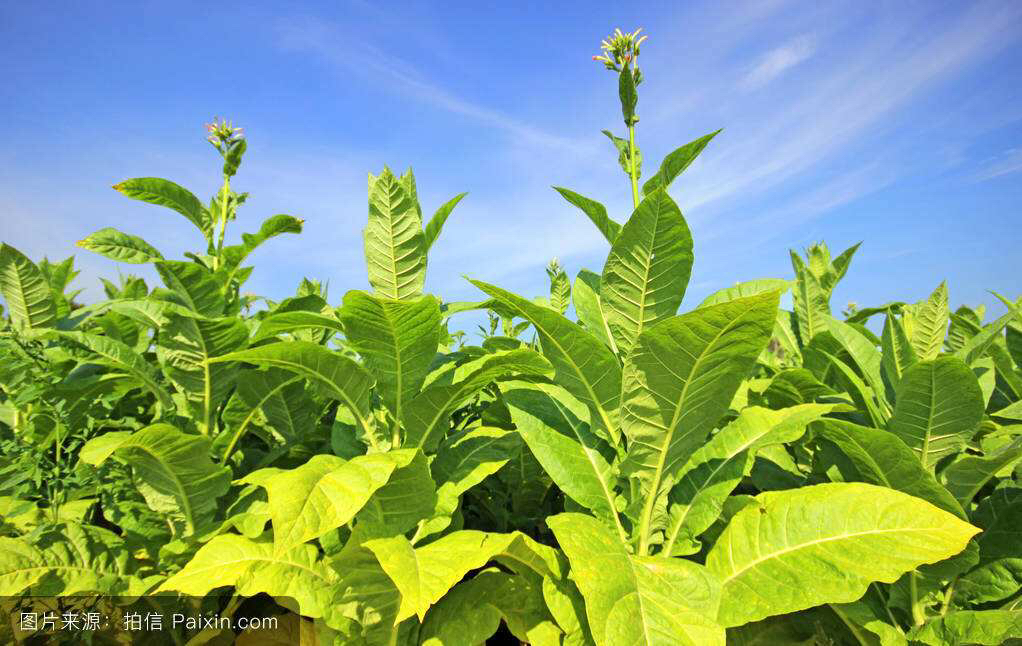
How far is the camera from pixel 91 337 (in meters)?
1.92

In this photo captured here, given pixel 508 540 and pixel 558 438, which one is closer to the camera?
pixel 508 540

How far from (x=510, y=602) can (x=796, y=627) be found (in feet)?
3.14

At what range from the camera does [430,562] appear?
1448 millimetres

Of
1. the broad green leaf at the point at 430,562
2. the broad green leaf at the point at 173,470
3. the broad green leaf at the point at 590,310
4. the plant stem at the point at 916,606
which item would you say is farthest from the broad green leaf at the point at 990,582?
the broad green leaf at the point at 173,470

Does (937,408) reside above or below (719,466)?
above

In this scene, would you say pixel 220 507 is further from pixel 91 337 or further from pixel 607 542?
pixel 607 542

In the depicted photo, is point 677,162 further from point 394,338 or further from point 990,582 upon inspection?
point 990,582

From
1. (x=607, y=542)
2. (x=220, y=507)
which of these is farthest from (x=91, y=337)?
(x=607, y=542)

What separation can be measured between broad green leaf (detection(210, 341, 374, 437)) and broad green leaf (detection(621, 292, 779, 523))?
0.80 metres

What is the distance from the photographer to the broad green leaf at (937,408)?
5.28 ft

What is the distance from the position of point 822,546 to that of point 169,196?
2.50 meters

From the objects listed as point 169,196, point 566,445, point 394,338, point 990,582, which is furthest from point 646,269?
point 169,196

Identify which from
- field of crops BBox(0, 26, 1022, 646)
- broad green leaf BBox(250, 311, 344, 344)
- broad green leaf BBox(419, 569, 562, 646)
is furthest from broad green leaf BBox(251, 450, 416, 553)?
broad green leaf BBox(419, 569, 562, 646)

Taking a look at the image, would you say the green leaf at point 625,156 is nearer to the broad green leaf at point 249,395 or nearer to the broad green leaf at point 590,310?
the broad green leaf at point 590,310
